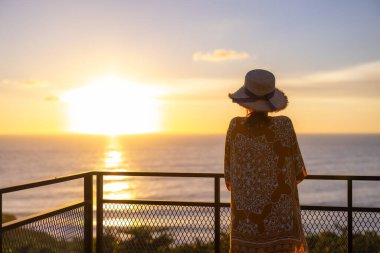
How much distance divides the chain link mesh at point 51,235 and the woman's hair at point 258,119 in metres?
1.88

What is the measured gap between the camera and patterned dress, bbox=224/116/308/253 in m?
3.74

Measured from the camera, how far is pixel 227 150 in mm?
3973

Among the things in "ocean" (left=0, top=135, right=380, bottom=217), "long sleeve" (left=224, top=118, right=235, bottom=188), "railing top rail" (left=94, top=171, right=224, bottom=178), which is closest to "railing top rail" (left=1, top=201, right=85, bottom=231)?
"railing top rail" (left=94, top=171, right=224, bottom=178)

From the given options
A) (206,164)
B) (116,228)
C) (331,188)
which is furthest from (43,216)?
(206,164)

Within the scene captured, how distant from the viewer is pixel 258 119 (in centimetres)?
379

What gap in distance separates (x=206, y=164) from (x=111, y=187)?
31.0m

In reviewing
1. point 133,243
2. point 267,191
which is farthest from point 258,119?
point 133,243

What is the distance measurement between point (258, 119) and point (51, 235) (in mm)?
2169

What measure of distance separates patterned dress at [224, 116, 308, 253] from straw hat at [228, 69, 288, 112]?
0.34ft

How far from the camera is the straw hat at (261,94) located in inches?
148

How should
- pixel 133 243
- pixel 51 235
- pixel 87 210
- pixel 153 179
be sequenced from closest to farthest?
pixel 51 235 < pixel 87 210 < pixel 133 243 < pixel 153 179

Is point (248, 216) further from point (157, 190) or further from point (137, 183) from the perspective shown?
point (137, 183)

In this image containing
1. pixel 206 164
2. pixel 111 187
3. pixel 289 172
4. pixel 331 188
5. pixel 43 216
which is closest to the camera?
pixel 289 172

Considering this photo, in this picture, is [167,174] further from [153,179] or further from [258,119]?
[153,179]
